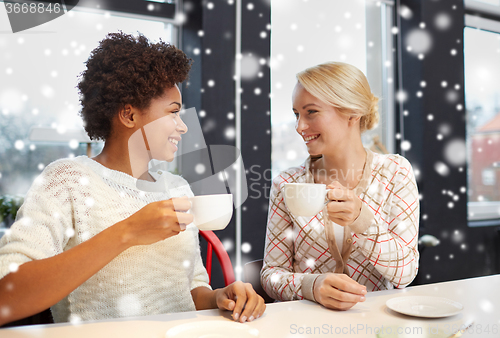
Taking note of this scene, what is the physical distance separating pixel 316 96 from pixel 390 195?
0.44m

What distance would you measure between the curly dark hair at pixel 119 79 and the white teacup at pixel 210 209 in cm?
44

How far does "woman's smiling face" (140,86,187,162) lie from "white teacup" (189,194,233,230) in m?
0.35

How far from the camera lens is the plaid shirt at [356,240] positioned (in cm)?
110

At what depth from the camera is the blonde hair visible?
1341mm

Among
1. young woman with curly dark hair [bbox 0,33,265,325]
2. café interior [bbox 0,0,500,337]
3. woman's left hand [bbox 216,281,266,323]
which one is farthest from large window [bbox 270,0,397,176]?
woman's left hand [bbox 216,281,266,323]

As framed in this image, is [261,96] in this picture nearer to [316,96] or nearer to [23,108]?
[316,96]

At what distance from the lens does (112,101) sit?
108 centimetres

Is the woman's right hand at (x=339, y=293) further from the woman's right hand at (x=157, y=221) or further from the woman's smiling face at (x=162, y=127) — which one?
the woman's smiling face at (x=162, y=127)

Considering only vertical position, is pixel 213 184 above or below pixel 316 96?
below

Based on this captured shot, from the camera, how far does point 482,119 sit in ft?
10.5

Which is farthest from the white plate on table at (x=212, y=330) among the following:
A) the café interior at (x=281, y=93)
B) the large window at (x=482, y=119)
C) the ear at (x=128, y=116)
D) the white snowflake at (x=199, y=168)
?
the large window at (x=482, y=119)

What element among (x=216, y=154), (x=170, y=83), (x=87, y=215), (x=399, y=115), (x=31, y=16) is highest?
(x=31, y=16)

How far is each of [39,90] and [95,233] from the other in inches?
52.5

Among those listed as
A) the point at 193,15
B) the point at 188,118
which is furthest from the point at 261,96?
the point at 188,118
